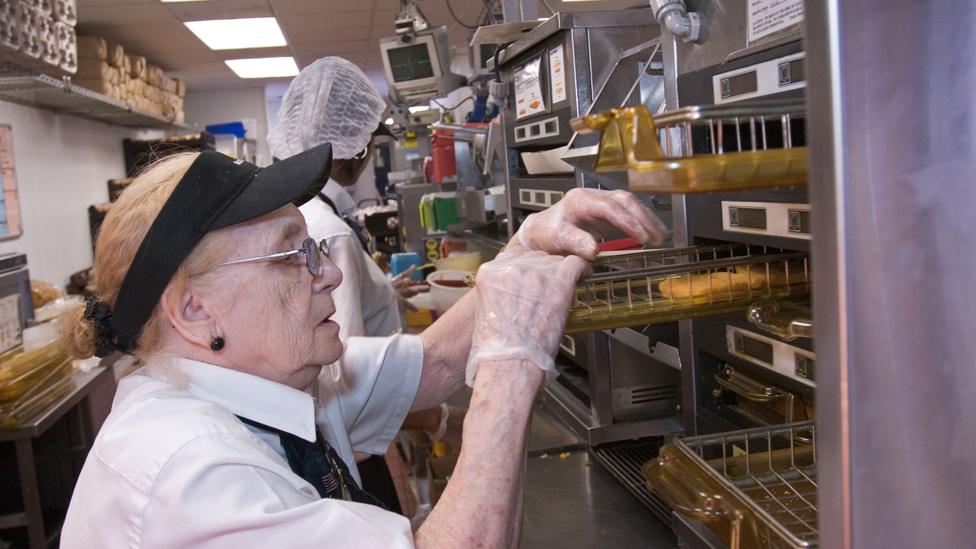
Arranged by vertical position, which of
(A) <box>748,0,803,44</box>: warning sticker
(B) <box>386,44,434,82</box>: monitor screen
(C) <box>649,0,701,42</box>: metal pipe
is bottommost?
(A) <box>748,0,803,44</box>: warning sticker

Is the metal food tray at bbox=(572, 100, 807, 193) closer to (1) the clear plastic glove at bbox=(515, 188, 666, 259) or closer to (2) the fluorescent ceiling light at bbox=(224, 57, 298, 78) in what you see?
(1) the clear plastic glove at bbox=(515, 188, 666, 259)

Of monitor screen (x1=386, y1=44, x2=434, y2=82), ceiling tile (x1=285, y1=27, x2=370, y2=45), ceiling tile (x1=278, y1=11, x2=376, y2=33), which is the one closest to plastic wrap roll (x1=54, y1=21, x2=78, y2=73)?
monitor screen (x1=386, y1=44, x2=434, y2=82)

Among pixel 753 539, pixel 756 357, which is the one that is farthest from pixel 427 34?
pixel 753 539

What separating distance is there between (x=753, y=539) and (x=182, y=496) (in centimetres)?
66

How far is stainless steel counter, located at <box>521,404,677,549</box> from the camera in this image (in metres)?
1.60

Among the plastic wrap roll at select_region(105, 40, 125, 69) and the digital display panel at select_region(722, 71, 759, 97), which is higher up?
the plastic wrap roll at select_region(105, 40, 125, 69)

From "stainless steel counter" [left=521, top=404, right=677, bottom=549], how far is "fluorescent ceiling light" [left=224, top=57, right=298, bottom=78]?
8031 millimetres

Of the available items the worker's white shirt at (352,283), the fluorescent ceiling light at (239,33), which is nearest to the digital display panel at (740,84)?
the worker's white shirt at (352,283)

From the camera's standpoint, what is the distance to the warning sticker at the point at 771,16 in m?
0.98

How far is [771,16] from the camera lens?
3.41 ft

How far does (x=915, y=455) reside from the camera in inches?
21.6

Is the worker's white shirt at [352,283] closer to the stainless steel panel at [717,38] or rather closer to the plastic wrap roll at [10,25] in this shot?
the stainless steel panel at [717,38]

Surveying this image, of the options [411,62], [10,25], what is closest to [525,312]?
[411,62]

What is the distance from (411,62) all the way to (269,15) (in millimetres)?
3136
